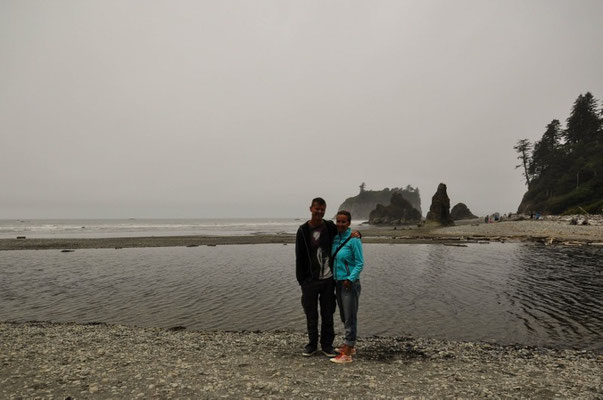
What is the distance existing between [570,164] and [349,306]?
10220 cm

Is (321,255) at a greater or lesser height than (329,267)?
greater

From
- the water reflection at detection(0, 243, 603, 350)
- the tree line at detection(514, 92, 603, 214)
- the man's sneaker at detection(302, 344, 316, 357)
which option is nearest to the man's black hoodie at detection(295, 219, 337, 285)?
the man's sneaker at detection(302, 344, 316, 357)

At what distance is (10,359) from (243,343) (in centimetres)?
585

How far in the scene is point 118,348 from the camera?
836 cm

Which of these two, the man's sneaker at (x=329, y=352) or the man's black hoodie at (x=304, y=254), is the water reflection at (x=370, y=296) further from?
the man's black hoodie at (x=304, y=254)

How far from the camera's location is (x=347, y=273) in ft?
23.0

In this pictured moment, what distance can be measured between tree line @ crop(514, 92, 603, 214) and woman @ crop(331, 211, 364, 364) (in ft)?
243

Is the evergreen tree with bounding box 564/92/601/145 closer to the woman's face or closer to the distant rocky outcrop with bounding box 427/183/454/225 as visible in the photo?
the distant rocky outcrop with bounding box 427/183/454/225

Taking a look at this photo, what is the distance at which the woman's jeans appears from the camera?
23.0 feet

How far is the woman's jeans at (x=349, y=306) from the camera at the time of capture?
276 inches

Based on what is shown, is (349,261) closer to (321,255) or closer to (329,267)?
(329,267)

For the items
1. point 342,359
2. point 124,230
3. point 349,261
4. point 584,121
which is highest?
point 584,121

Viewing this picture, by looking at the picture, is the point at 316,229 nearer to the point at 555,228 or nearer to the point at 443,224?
the point at 555,228

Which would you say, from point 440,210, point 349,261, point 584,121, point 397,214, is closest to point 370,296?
point 349,261
